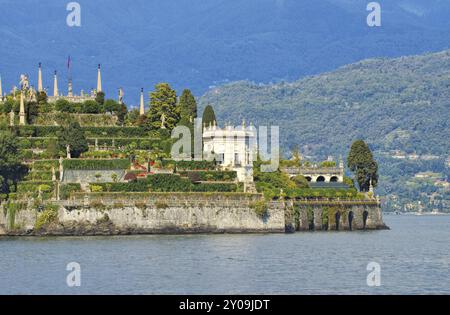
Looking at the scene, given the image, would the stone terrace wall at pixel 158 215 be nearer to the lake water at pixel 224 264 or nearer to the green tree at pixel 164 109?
the lake water at pixel 224 264

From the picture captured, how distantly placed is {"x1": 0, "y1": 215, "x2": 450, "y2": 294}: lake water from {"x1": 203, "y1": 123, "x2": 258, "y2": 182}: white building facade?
14.3 metres

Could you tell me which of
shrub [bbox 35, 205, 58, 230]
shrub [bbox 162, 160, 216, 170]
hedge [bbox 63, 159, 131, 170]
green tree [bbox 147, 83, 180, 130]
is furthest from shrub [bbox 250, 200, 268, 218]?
green tree [bbox 147, 83, 180, 130]

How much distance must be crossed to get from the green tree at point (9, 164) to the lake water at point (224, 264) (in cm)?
1180

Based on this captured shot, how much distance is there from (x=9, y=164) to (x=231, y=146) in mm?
21870

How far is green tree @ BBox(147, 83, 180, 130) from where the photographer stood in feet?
496

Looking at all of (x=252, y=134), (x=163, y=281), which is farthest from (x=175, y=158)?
(x=163, y=281)

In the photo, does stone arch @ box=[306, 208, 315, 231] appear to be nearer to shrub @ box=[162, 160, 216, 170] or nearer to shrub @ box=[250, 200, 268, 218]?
shrub @ box=[250, 200, 268, 218]

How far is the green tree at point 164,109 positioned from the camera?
15125 cm

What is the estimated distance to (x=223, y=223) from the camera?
130 metres

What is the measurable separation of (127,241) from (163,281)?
1326 inches

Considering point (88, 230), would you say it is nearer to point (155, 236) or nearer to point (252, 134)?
point (155, 236)

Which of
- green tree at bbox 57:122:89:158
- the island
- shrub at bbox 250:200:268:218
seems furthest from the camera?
green tree at bbox 57:122:89:158

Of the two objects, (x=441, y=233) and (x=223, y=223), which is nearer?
(x=223, y=223)

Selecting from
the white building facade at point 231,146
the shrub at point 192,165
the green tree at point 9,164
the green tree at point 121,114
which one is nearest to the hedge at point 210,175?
the shrub at point 192,165
